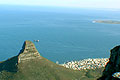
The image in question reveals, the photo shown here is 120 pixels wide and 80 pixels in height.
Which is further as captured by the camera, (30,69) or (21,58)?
(21,58)

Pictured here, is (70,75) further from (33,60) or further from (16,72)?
(16,72)

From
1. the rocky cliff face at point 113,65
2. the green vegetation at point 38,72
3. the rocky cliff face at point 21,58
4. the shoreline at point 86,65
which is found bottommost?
the shoreline at point 86,65

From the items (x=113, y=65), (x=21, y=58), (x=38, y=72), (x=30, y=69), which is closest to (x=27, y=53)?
(x=21, y=58)

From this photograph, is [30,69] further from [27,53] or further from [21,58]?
[27,53]

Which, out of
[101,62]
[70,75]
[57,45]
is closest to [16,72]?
[70,75]

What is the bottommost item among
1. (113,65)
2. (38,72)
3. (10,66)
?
(38,72)

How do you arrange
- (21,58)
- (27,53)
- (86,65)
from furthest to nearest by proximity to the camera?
(86,65) < (27,53) < (21,58)

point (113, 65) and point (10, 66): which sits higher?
point (113, 65)

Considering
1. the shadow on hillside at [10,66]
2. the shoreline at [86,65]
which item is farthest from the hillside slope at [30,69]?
the shoreline at [86,65]

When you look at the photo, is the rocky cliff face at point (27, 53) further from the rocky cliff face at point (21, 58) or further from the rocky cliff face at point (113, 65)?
the rocky cliff face at point (113, 65)

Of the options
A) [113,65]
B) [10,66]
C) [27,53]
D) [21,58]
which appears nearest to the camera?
[113,65]

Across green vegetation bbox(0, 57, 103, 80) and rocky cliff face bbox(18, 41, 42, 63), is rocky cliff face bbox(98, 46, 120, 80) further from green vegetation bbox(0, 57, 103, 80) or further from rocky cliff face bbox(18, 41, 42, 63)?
rocky cliff face bbox(18, 41, 42, 63)
